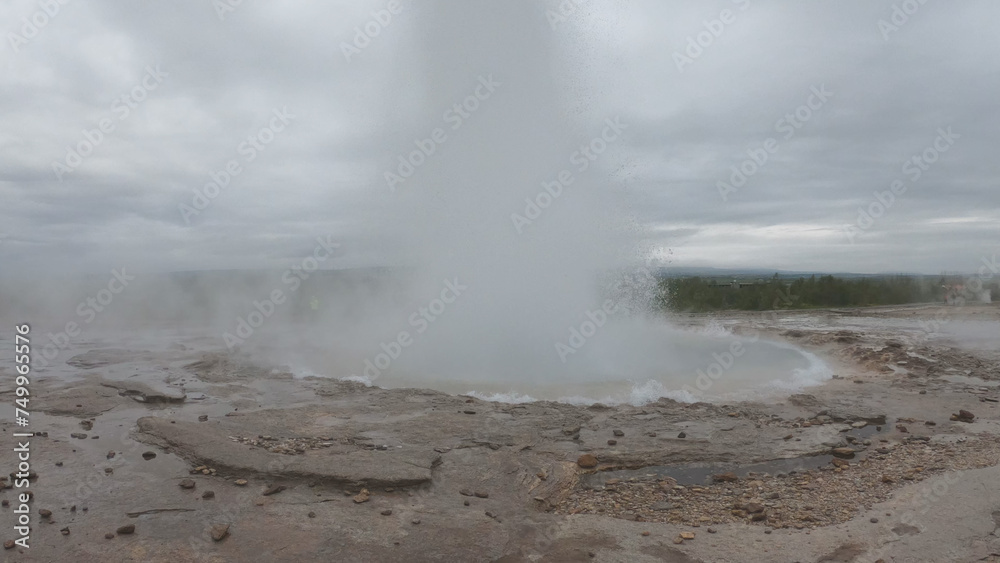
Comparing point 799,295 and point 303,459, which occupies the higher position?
point 799,295

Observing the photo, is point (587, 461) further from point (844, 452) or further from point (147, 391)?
point (147, 391)

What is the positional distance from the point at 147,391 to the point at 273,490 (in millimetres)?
5057

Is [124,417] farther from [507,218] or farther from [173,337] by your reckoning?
[173,337]

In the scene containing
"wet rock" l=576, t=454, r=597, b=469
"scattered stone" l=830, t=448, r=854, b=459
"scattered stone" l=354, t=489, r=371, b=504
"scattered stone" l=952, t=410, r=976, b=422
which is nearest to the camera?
"scattered stone" l=354, t=489, r=371, b=504

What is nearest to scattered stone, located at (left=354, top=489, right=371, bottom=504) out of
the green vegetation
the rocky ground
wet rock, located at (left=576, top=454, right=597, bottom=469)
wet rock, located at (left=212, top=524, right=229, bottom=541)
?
the rocky ground

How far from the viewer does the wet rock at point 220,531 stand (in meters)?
4.00

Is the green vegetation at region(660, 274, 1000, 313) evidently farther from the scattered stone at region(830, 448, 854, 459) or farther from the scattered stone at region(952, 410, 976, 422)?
the scattered stone at region(830, 448, 854, 459)

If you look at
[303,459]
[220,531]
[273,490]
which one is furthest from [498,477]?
[220,531]

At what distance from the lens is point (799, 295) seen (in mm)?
35688

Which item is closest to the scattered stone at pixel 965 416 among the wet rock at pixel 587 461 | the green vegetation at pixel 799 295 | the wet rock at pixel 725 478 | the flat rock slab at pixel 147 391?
the wet rock at pixel 725 478

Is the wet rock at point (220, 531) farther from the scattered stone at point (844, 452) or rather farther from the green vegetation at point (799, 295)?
the green vegetation at point (799, 295)

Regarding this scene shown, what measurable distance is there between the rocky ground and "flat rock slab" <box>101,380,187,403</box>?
4cm

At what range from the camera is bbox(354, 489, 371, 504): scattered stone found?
4652 millimetres

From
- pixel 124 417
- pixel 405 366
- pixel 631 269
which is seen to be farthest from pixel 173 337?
pixel 631 269
